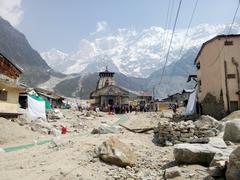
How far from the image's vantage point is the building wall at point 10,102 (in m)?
32.8

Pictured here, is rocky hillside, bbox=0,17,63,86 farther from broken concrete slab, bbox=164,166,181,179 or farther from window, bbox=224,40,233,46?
broken concrete slab, bbox=164,166,181,179

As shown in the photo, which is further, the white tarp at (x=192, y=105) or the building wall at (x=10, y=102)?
the white tarp at (x=192, y=105)

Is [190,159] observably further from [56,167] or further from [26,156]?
[26,156]

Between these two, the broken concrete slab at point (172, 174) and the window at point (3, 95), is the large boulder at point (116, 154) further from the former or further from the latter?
the window at point (3, 95)

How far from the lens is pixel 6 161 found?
49.1 ft

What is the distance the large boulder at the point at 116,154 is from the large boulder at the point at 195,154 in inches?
84.1

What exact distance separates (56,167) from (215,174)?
610 cm

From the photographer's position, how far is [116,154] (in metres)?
12.9

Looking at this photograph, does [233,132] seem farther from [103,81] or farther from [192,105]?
[103,81]

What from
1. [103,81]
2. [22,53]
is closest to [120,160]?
[103,81]

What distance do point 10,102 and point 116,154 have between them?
24543mm

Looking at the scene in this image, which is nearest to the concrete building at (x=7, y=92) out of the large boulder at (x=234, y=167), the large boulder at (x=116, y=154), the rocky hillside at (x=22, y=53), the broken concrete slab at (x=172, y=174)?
the large boulder at (x=116, y=154)

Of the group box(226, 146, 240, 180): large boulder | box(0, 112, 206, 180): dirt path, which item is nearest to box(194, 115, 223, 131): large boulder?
box(0, 112, 206, 180): dirt path

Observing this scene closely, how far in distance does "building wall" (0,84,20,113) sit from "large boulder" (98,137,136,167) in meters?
21.6
